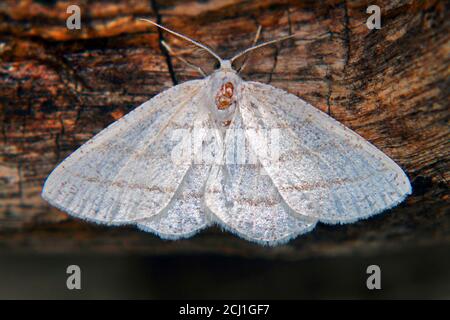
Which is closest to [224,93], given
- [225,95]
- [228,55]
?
[225,95]

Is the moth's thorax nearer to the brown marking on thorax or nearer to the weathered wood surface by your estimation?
the brown marking on thorax

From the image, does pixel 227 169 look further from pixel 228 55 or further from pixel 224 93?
pixel 228 55

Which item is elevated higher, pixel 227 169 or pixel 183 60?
pixel 183 60

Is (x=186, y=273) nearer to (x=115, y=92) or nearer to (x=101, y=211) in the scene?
(x=101, y=211)

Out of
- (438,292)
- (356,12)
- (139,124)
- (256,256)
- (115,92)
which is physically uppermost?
(356,12)

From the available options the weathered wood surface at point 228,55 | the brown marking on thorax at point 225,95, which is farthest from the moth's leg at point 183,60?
the brown marking on thorax at point 225,95

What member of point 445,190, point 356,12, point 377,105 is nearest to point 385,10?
point 356,12
